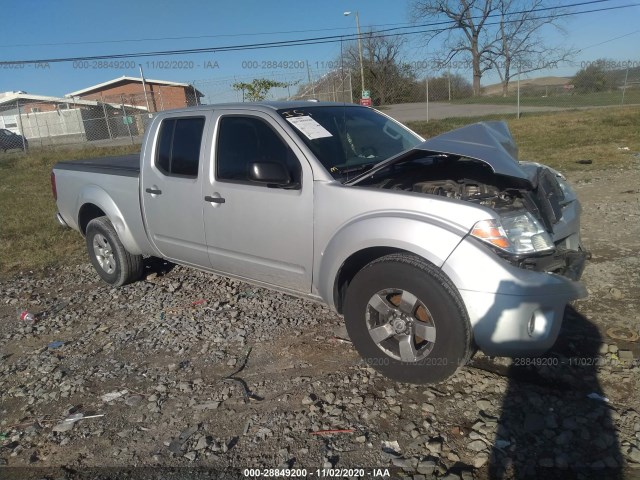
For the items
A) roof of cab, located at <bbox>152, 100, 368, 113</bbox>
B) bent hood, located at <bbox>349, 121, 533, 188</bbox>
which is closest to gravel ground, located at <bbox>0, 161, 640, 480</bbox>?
bent hood, located at <bbox>349, 121, 533, 188</bbox>

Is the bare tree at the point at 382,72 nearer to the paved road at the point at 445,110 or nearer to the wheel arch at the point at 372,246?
the paved road at the point at 445,110

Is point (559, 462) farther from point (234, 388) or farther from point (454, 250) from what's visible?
point (234, 388)

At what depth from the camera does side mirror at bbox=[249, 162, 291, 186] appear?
3.29 m

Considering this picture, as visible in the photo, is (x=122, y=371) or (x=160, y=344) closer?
(x=122, y=371)

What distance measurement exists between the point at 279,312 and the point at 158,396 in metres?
1.35

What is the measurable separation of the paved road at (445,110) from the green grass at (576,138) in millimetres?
3169

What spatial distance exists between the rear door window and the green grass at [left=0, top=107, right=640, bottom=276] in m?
2.86

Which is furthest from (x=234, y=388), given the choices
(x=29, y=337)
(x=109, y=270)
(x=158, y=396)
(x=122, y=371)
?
(x=109, y=270)

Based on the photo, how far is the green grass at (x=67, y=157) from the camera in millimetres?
6872

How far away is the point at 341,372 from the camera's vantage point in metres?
3.27

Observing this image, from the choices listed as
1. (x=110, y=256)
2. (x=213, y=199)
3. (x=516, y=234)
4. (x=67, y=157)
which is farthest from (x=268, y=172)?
(x=67, y=157)

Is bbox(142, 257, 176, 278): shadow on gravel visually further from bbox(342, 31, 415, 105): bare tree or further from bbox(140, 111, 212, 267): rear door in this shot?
bbox(342, 31, 415, 105): bare tree

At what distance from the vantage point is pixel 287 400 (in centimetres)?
302

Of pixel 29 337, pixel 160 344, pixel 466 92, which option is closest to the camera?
pixel 160 344
